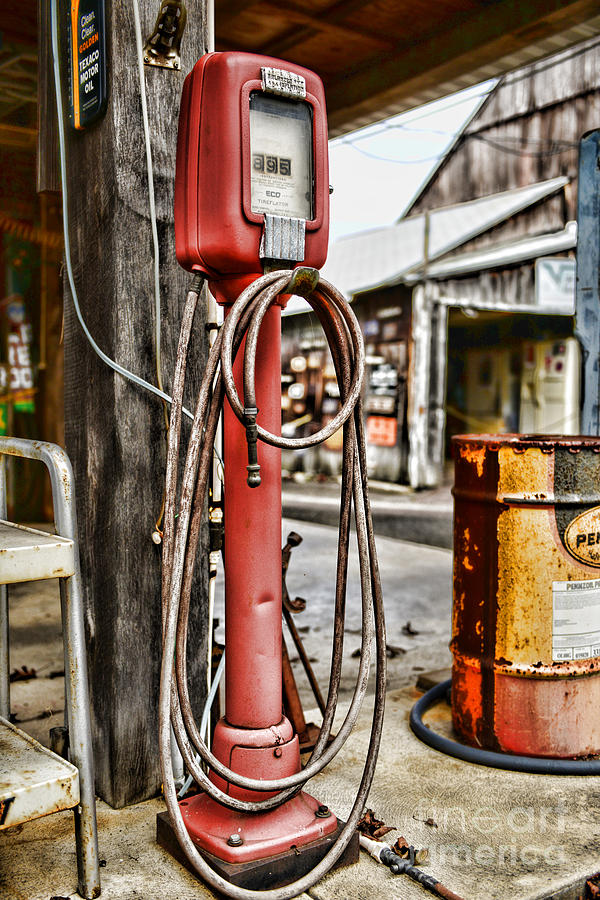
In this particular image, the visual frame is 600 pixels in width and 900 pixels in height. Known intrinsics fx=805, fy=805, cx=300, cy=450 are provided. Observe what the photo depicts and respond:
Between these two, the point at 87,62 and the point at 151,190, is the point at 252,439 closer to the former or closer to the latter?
the point at 151,190

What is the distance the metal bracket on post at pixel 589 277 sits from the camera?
353 centimetres

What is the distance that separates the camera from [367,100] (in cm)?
561

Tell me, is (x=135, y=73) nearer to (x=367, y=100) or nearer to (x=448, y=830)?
(x=448, y=830)

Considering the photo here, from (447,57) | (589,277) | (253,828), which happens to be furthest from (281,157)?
(447,57)

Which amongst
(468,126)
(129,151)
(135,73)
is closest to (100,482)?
(129,151)

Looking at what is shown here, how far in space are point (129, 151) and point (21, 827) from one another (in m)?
1.99

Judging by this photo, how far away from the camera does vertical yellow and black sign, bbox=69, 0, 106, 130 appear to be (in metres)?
2.34

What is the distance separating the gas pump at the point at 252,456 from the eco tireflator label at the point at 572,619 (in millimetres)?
842

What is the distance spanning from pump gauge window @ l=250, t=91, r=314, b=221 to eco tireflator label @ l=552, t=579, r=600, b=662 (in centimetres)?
156

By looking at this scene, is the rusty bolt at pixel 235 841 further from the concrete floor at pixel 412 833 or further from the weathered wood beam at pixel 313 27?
the weathered wood beam at pixel 313 27

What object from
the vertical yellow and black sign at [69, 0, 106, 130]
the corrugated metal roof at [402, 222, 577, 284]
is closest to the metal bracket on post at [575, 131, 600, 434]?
the vertical yellow and black sign at [69, 0, 106, 130]

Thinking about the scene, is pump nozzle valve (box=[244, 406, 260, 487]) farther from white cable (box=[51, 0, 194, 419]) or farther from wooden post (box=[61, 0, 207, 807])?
wooden post (box=[61, 0, 207, 807])

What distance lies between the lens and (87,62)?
2412mm

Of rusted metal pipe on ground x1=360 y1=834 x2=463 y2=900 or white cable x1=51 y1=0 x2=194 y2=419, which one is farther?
white cable x1=51 y1=0 x2=194 y2=419
